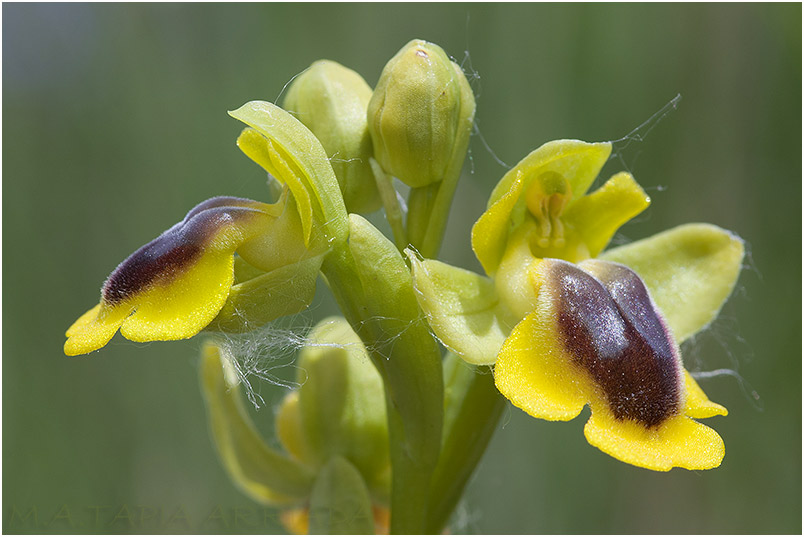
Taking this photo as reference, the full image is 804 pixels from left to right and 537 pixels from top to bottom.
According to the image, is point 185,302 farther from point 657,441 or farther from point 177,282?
point 657,441

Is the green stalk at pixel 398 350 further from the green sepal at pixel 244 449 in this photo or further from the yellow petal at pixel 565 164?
the green sepal at pixel 244 449

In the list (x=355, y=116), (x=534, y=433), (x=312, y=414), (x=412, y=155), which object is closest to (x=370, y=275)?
(x=412, y=155)

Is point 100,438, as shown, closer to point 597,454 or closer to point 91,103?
point 91,103

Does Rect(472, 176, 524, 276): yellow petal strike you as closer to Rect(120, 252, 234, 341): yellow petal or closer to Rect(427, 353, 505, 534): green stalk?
Rect(427, 353, 505, 534): green stalk

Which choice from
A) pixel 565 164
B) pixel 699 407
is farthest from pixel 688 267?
pixel 699 407

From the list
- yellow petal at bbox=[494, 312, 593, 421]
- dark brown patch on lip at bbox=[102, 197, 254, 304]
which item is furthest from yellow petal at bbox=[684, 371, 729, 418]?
dark brown patch on lip at bbox=[102, 197, 254, 304]

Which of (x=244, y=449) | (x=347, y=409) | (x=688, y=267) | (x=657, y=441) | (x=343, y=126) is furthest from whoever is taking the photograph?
(x=244, y=449)

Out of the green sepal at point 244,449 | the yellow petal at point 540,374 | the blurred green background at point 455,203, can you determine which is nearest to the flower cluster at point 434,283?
the yellow petal at point 540,374

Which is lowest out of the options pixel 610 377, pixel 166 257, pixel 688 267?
pixel 688 267

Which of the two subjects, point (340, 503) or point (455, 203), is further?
point (455, 203)
